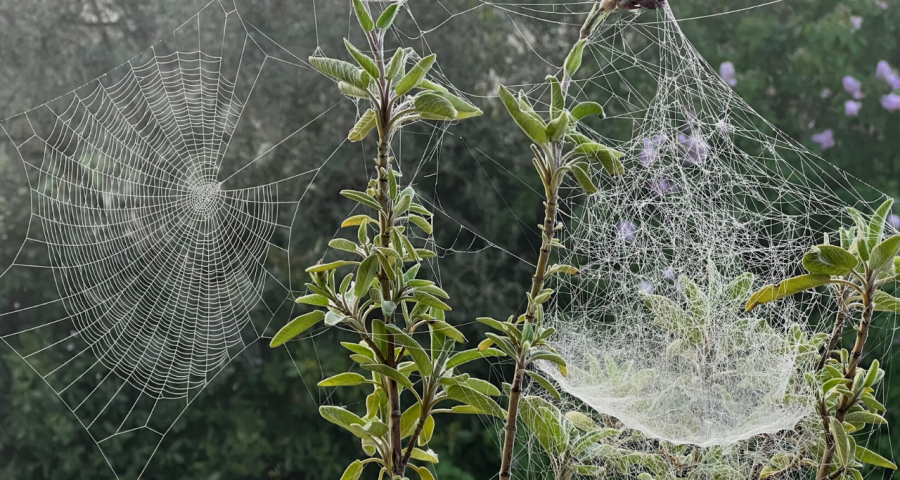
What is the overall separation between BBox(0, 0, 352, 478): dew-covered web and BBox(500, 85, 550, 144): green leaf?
862 millimetres

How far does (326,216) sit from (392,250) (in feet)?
3.64

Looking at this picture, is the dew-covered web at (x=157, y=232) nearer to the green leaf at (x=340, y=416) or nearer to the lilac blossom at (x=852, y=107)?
the green leaf at (x=340, y=416)

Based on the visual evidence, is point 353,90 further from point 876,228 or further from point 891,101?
point 891,101

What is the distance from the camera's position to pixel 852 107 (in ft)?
5.14

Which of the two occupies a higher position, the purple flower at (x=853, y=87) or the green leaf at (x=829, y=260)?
the green leaf at (x=829, y=260)

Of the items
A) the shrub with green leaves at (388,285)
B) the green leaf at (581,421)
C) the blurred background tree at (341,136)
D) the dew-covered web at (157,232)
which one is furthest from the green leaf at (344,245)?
the blurred background tree at (341,136)

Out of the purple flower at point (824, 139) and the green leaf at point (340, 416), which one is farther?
the purple flower at point (824, 139)

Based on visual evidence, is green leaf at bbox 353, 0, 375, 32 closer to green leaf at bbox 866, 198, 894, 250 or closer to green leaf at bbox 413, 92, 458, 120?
green leaf at bbox 413, 92, 458, 120

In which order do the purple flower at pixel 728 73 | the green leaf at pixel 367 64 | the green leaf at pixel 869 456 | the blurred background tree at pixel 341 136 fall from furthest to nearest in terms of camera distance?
the blurred background tree at pixel 341 136 < the purple flower at pixel 728 73 < the green leaf at pixel 869 456 < the green leaf at pixel 367 64

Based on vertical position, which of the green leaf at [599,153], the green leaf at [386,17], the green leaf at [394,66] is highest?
the green leaf at [386,17]

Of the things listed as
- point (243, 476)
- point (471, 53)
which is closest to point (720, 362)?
point (471, 53)

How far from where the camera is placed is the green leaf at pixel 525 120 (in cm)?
47

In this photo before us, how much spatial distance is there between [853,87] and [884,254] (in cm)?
126

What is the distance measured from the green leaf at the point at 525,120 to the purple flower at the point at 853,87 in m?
1.32
